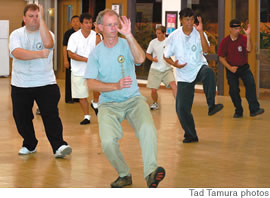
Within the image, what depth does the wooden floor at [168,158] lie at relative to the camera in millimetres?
6902

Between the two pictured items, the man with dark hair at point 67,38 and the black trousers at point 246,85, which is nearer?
the black trousers at point 246,85

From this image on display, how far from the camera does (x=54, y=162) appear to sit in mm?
7965

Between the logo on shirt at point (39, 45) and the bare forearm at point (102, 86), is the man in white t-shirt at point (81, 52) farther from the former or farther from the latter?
the bare forearm at point (102, 86)

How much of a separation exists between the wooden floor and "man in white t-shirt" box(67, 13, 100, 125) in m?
0.57

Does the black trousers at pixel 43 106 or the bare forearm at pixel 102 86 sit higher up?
the bare forearm at pixel 102 86

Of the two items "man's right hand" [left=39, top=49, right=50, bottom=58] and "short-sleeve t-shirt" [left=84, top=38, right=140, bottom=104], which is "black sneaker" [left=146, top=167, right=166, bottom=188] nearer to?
"short-sleeve t-shirt" [left=84, top=38, right=140, bottom=104]

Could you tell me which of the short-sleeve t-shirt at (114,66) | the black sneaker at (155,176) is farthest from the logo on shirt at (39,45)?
the black sneaker at (155,176)

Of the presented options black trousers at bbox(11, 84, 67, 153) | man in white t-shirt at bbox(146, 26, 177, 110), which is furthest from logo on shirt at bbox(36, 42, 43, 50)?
man in white t-shirt at bbox(146, 26, 177, 110)

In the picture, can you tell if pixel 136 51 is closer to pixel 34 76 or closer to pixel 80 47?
pixel 34 76

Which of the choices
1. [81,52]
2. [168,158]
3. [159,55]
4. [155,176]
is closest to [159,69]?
[159,55]

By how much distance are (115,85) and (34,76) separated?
2.11m

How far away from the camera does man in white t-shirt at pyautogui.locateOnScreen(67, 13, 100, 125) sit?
11352mm

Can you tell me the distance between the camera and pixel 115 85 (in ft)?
20.1

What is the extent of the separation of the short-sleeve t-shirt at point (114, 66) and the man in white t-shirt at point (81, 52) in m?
4.97
